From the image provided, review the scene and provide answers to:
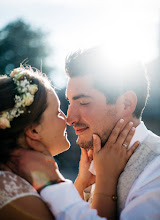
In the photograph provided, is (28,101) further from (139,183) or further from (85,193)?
(85,193)

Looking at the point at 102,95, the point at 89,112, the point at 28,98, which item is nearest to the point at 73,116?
the point at 89,112

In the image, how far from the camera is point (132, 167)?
2568 millimetres

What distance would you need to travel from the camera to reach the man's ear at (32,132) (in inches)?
94.3

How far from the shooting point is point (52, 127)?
2.54 m

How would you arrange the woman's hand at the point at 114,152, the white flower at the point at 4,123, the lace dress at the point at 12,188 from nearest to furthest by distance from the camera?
the lace dress at the point at 12,188, the white flower at the point at 4,123, the woman's hand at the point at 114,152

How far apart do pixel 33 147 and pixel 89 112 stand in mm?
883

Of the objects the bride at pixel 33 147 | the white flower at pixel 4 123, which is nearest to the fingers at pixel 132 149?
the bride at pixel 33 147

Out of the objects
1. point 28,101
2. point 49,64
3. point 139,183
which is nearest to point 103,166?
point 139,183

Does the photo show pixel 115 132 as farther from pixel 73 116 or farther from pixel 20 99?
pixel 20 99

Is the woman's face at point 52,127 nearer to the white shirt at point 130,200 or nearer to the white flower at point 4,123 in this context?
the white flower at point 4,123

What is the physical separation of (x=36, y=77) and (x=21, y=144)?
2.24 feet

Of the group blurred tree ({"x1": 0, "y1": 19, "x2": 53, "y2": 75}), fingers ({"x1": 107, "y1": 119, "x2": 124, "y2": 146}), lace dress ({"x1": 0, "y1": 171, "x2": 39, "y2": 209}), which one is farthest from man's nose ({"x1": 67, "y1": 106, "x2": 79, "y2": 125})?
blurred tree ({"x1": 0, "y1": 19, "x2": 53, "y2": 75})

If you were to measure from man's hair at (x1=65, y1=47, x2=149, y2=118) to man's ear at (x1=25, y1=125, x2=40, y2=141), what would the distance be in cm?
102

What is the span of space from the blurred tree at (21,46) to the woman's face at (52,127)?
16955mm
